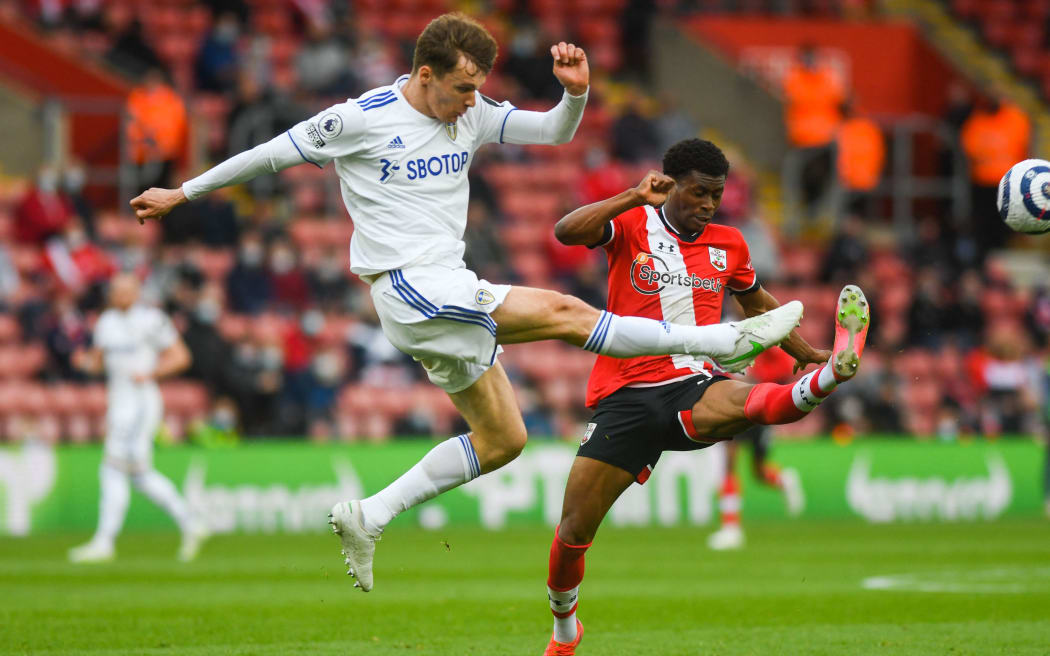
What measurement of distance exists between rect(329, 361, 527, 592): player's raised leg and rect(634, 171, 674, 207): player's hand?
4.32ft

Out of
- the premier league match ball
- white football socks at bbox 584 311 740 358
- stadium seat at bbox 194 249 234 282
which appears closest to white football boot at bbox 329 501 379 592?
white football socks at bbox 584 311 740 358

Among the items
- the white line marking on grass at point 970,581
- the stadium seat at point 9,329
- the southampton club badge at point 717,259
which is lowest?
the white line marking on grass at point 970,581

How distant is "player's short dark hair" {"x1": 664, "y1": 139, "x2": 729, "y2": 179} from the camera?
7969 mm

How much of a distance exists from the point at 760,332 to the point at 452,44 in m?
2.08

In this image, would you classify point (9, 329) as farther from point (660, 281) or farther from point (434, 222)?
point (660, 281)

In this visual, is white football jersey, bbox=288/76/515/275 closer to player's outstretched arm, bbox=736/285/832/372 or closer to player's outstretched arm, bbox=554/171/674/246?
player's outstretched arm, bbox=554/171/674/246

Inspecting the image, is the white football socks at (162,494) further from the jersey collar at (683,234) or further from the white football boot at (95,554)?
the jersey collar at (683,234)

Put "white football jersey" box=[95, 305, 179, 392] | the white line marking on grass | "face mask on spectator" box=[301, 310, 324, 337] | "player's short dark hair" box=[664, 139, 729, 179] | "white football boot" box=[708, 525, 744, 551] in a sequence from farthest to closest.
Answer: "face mask on spectator" box=[301, 310, 324, 337], "white football boot" box=[708, 525, 744, 551], "white football jersey" box=[95, 305, 179, 392], the white line marking on grass, "player's short dark hair" box=[664, 139, 729, 179]

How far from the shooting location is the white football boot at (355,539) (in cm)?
788

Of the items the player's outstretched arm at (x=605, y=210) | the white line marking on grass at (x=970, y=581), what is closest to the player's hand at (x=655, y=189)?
the player's outstretched arm at (x=605, y=210)

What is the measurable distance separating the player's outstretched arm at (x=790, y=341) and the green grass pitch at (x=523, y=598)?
1551mm

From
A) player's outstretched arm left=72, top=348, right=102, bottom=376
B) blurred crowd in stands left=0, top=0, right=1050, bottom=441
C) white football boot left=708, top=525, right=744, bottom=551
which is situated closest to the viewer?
player's outstretched arm left=72, top=348, right=102, bottom=376

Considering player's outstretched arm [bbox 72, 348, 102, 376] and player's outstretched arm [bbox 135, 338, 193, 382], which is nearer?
player's outstretched arm [bbox 72, 348, 102, 376]

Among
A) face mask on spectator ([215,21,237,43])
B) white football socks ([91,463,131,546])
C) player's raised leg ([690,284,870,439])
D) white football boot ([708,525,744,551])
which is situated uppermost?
face mask on spectator ([215,21,237,43])
